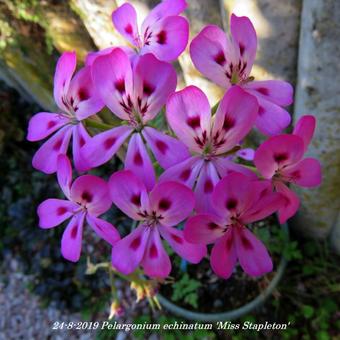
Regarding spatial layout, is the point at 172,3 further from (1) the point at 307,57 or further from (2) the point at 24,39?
(2) the point at 24,39

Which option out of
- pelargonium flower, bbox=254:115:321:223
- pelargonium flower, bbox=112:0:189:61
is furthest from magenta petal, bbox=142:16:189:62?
pelargonium flower, bbox=254:115:321:223

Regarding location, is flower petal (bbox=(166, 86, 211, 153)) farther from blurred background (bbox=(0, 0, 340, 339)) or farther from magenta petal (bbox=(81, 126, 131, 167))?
blurred background (bbox=(0, 0, 340, 339))

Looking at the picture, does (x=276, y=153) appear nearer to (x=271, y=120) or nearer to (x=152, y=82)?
(x=271, y=120)

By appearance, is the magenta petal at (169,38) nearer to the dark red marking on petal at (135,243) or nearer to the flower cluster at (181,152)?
the flower cluster at (181,152)

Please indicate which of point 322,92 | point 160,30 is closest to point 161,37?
point 160,30

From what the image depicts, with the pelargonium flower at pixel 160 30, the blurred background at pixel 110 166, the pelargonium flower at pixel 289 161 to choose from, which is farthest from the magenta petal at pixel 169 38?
the blurred background at pixel 110 166

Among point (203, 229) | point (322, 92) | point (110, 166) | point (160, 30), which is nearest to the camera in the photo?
point (203, 229)

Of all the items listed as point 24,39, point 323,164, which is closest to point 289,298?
point 323,164
